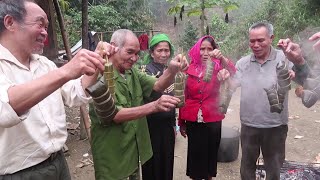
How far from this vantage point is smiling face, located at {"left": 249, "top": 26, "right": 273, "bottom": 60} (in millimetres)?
3668

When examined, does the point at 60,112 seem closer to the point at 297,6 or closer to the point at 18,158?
the point at 18,158

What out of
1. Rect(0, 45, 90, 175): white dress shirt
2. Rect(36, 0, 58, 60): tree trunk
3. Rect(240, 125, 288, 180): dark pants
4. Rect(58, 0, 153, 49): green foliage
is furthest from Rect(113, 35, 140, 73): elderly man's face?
Rect(58, 0, 153, 49): green foliage

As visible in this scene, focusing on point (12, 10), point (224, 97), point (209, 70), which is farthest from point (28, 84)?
point (224, 97)

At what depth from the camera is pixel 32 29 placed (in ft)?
6.47

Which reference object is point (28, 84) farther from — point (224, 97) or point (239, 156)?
point (239, 156)

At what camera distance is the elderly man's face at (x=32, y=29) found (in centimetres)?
196

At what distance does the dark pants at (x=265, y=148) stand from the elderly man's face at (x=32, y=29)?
289 cm

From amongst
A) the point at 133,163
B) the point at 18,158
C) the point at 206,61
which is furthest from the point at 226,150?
the point at 18,158

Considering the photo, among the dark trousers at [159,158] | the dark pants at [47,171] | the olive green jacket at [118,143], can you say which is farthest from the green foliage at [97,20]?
the dark pants at [47,171]

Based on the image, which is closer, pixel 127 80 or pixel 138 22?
pixel 127 80

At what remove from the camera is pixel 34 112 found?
2.04 meters

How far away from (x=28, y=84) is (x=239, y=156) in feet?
15.9

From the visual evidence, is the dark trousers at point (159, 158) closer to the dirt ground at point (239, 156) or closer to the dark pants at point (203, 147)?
the dark pants at point (203, 147)

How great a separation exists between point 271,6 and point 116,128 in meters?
15.5
